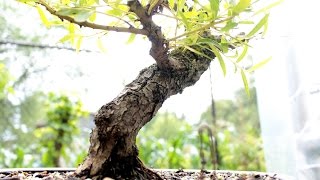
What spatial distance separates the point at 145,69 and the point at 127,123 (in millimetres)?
84

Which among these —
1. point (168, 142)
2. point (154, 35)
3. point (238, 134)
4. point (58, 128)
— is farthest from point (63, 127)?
point (154, 35)

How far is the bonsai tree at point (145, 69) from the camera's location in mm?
418

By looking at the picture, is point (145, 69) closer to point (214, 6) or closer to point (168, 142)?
point (214, 6)

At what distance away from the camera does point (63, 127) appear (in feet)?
6.04

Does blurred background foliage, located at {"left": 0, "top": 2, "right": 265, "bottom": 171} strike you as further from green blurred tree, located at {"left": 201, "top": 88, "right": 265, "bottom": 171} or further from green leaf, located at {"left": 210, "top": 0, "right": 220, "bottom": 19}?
green leaf, located at {"left": 210, "top": 0, "right": 220, "bottom": 19}

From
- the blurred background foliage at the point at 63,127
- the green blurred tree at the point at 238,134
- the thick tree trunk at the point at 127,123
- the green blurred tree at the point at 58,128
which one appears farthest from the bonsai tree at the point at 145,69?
the green blurred tree at the point at 238,134

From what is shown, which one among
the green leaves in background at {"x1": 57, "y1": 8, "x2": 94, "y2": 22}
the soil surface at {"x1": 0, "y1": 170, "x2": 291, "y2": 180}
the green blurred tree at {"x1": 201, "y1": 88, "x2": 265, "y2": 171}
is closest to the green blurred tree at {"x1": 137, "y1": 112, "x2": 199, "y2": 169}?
the green blurred tree at {"x1": 201, "y1": 88, "x2": 265, "y2": 171}

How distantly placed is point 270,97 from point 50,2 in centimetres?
70

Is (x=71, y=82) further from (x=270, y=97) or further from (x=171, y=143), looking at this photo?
(x=270, y=97)

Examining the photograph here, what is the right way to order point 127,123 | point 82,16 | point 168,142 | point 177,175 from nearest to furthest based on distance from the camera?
point 82,16 → point 127,123 → point 177,175 → point 168,142

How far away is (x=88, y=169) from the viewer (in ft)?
1.51

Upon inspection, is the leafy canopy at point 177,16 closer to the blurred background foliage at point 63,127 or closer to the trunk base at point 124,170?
the trunk base at point 124,170

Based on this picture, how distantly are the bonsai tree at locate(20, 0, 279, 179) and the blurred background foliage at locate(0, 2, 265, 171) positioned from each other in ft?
3.09

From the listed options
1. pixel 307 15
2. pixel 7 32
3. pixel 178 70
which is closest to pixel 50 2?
pixel 178 70
